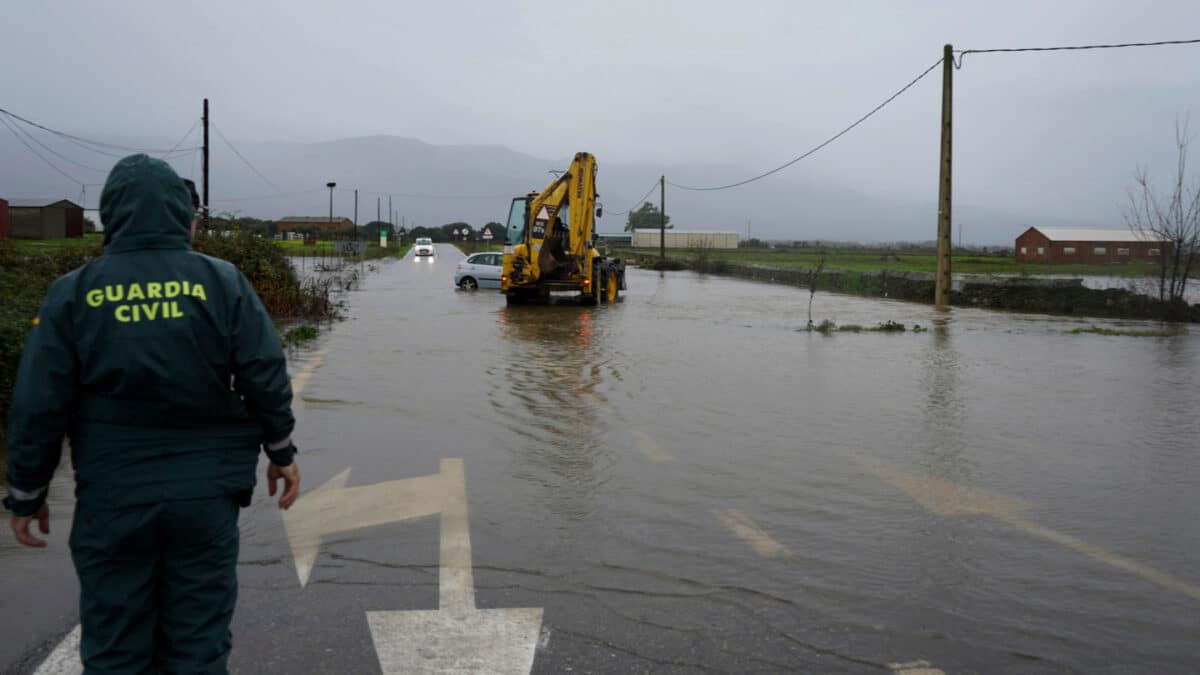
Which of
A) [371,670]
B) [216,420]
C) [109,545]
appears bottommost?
[371,670]

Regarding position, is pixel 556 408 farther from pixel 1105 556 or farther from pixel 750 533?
pixel 1105 556

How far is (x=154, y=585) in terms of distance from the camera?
325 centimetres

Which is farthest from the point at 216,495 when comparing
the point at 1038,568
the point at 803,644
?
the point at 1038,568

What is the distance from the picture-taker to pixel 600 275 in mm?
29484

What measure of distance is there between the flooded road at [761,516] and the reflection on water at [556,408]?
0.05m

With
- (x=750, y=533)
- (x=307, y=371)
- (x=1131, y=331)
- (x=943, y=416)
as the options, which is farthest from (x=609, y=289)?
(x=750, y=533)

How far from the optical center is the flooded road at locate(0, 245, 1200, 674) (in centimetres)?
457

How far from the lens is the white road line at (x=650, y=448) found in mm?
8484

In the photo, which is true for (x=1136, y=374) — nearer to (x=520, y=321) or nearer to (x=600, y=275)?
(x=520, y=321)

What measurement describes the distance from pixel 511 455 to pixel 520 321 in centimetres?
1429

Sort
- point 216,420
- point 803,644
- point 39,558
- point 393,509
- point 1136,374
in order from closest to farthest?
1. point 216,420
2. point 803,644
3. point 39,558
4. point 393,509
5. point 1136,374

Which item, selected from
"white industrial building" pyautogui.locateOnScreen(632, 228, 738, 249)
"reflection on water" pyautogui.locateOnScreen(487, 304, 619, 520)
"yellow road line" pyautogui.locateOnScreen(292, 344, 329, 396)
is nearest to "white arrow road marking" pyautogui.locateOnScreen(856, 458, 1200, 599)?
"reflection on water" pyautogui.locateOnScreen(487, 304, 619, 520)

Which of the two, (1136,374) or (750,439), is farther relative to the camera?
(1136,374)

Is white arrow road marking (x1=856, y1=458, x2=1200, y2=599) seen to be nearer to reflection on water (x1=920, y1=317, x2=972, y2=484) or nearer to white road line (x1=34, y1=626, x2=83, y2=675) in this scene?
reflection on water (x1=920, y1=317, x2=972, y2=484)
